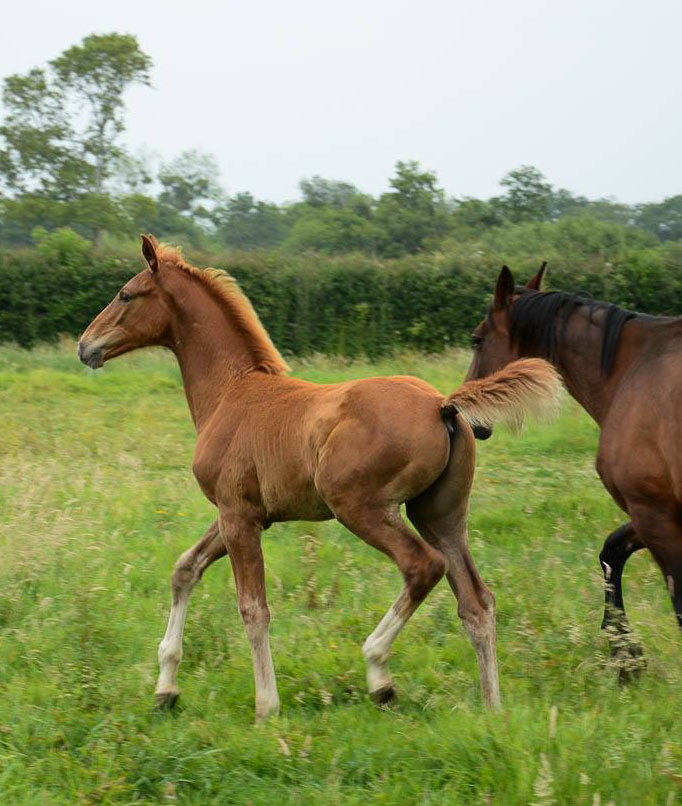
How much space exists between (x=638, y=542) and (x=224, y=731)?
2.40 m

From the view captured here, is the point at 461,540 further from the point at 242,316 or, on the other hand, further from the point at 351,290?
the point at 351,290

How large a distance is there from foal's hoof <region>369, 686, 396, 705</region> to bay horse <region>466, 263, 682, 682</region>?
91 centimetres

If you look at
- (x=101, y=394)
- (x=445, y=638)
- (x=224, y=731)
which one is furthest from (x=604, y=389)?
(x=101, y=394)

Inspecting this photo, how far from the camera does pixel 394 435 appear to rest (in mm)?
3977

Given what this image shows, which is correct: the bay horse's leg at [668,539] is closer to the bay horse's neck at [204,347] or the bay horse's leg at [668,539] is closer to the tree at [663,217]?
the bay horse's neck at [204,347]

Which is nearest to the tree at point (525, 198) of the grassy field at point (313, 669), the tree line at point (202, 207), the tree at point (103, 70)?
the tree line at point (202, 207)

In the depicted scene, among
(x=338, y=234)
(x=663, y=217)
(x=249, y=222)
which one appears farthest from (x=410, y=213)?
(x=663, y=217)

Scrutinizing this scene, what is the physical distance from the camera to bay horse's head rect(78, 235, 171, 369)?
197 inches

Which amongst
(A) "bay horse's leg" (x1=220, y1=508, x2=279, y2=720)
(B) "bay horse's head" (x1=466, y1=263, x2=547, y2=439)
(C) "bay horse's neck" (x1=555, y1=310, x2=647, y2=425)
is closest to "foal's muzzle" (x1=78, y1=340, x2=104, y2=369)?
(A) "bay horse's leg" (x1=220, y1=508, x2=279, y2=720)

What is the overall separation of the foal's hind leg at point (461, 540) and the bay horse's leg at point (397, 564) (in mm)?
238

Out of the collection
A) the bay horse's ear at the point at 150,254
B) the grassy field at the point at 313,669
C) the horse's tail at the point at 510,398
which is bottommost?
the grassy field at the point at 313,669

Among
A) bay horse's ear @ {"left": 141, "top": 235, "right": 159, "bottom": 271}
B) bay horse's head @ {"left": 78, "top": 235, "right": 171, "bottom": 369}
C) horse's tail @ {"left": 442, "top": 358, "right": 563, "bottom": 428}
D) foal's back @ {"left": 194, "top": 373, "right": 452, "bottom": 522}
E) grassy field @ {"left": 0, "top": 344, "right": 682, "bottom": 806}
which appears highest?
bay horse's ear @ {"left": 141, "top": 235, "right": 159, "bottom": 271}

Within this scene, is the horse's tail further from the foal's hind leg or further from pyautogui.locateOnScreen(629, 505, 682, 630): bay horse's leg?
pyautogui.locateOnScreen(629, 505, 682, 630): bay horse's leg

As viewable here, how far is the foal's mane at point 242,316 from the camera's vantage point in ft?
15.9
